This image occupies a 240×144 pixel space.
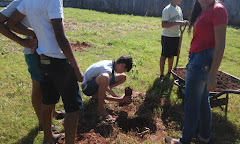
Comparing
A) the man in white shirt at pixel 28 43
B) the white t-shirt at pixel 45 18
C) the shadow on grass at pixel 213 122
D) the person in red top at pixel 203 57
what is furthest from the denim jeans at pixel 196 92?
the man in white shirt at pixel 28 43

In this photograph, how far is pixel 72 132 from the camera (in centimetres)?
229

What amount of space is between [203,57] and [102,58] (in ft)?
14.1

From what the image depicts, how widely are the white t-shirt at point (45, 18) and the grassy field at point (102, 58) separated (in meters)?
1.40

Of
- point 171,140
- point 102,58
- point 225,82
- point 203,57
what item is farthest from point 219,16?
point 102,58

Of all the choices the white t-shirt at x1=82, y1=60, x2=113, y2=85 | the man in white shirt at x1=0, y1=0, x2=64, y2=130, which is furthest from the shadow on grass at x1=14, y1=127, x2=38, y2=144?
the white t-shirt at x1=82, y1=60, x2=113, y2=85

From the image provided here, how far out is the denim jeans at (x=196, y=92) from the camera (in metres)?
2.27

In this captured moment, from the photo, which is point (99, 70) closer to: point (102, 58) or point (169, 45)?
point (169, 45)

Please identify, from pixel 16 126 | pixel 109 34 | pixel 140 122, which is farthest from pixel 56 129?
pixel 109 34

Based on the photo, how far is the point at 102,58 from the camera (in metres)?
6.32

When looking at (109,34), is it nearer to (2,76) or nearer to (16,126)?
(2,76)

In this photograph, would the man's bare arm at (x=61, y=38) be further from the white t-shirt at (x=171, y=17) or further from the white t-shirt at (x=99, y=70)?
the white t-shirt at (x=171, y=17)

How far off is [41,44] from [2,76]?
3.10 m

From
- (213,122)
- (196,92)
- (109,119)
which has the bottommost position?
(213,122)

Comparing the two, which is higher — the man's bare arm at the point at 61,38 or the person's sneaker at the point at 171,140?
the man's bare arm at the point at 61,38
